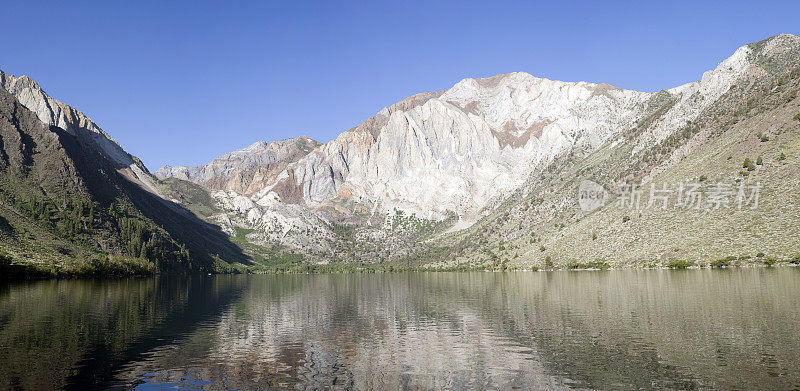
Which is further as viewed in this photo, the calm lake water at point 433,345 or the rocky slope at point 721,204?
the rocky slope at point 721,204

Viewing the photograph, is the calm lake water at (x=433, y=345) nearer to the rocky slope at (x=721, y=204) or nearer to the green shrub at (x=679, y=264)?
the green shrub at (x=679, y=264)

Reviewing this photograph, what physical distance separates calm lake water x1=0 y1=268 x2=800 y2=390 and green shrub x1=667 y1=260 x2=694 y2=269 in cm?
5068

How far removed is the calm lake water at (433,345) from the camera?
3033cm

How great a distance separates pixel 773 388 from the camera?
82.3 ft

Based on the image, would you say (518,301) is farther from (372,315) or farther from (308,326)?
(308,326)

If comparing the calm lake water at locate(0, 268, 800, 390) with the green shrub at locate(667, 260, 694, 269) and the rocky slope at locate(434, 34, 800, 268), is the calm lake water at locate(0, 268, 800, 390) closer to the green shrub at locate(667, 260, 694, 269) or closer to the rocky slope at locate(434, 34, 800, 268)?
the green shrub at locate(667, 260, 694, 269)

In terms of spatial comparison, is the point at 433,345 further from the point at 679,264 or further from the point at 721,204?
the point at 721,204

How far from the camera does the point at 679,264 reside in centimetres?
12425

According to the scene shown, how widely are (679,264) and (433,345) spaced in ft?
354

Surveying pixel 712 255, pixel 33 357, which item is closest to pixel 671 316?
pixel 33 357

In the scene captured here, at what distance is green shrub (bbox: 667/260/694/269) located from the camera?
122 metres

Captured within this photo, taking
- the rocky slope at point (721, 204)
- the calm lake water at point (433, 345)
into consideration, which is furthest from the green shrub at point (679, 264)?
the calm lake water at point (433, 345)

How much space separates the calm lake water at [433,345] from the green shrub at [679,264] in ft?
166

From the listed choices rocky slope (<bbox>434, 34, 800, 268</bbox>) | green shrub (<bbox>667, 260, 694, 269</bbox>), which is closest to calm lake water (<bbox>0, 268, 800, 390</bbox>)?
green shrub (<bbox>667, 260, 694, 269</bbox>)
